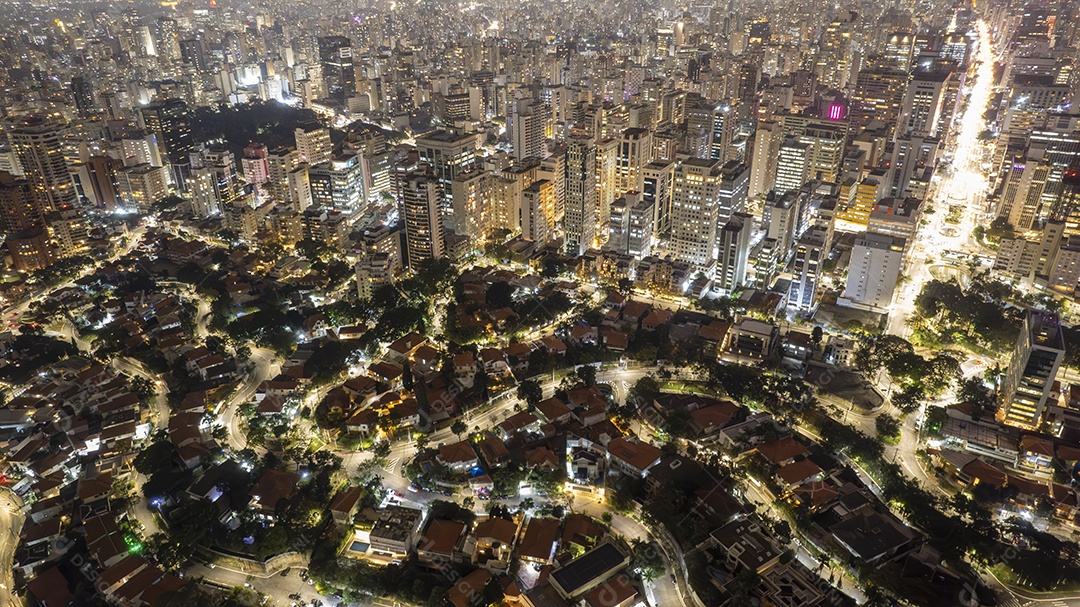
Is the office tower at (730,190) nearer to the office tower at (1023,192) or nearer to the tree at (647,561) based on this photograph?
the office tower at (1023,192)

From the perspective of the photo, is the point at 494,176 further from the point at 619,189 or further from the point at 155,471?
the point at 155,471

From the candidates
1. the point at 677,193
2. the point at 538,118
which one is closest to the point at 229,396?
the point at 677,193

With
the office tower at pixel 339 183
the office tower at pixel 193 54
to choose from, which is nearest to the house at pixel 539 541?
the office tower at pixel 339 183

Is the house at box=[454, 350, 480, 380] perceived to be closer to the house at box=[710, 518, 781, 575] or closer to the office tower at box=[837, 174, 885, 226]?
the house at box=[710, 518, 781, 575]

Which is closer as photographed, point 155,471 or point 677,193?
point 155,471

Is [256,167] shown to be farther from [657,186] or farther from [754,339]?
[754,339]
